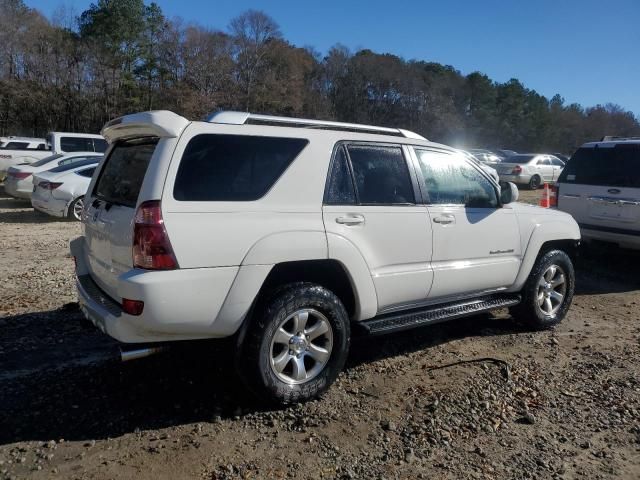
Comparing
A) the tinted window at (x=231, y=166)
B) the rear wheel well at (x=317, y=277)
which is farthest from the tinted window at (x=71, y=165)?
the rear wheel well at (x=317, y=277)

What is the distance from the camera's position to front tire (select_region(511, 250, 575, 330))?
5.32 meters

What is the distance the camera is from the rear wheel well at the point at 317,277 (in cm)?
367

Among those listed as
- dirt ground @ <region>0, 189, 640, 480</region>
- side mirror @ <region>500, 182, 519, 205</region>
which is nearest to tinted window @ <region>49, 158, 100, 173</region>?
dirt ground @ <region>0, 189, 640, 480</region>

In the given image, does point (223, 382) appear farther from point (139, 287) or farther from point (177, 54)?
point (177, 54)

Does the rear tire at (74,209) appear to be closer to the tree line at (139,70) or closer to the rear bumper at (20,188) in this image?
the rear bumper at (20,188)

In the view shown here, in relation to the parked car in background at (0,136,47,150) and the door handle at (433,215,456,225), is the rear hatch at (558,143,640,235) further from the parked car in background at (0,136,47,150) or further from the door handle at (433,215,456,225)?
the parked car in background at (0,136,47,150)

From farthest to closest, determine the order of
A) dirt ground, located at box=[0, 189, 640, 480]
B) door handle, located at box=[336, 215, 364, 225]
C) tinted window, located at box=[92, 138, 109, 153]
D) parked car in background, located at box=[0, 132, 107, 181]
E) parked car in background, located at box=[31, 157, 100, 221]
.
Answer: tinted window, located at box=[92, 138, 109, 153] → parked car in background, located at box=[0, 132, 107, 181] → parked car in background, located at box=[31, 157, 100, 221] → door handle, located at box=[336, 215, 364, 225] → dirt ground, located at box=[0, 189, 640, 480]

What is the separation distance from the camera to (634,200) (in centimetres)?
751

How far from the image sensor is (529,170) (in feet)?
79.6

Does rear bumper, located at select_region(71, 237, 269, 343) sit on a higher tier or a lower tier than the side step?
higher

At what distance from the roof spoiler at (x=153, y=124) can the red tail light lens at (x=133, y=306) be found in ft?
3.33

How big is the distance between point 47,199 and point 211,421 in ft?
33.1

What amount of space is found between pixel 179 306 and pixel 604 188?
6.86 meters

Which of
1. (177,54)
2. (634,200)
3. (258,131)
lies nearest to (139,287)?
(258,131)
